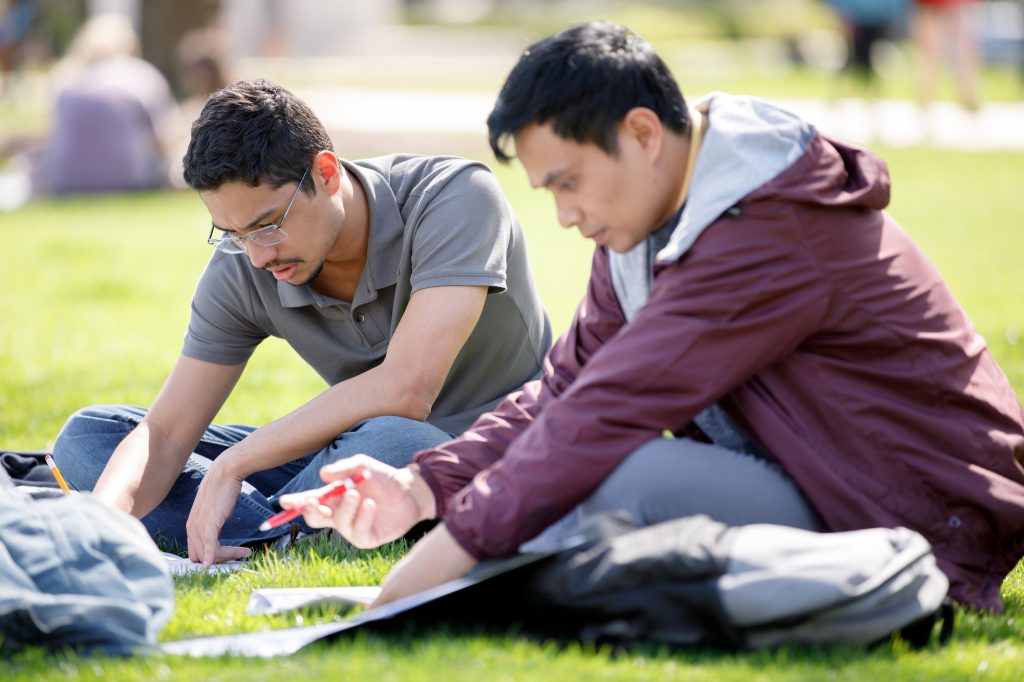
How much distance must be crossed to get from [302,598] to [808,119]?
11947 mm

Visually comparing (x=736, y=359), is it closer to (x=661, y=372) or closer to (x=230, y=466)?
(x=661, y=372)

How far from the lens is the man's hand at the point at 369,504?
10.3ft

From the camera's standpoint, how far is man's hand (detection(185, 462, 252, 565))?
3.69 meters

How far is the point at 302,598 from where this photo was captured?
3.25m

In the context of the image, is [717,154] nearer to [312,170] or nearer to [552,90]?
[552,90]

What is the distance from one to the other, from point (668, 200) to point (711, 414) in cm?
51

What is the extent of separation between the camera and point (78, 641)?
286cm

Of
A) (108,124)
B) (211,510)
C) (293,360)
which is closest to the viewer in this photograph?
(211,510)

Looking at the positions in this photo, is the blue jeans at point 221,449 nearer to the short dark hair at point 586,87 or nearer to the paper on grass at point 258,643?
the paper on grass at point 258,643

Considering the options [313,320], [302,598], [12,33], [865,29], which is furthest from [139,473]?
[12,33]

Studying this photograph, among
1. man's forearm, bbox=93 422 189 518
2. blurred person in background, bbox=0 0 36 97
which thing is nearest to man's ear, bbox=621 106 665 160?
man's forearm, bbox=93 422 189 518

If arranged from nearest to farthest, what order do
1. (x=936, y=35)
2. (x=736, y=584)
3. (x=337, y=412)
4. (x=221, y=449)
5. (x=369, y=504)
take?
(x=736, y=584) → (x=369, y=504) → (x=337, y=412) → (x=221, y=449) → (x=936, y=35)

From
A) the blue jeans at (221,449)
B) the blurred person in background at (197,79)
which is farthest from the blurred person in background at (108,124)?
the blue jeans at (221,449)

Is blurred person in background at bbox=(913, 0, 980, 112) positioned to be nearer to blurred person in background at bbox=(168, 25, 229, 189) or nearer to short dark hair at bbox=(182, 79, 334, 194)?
blurred person in background at bbox=(168, 25, 229, 189)
